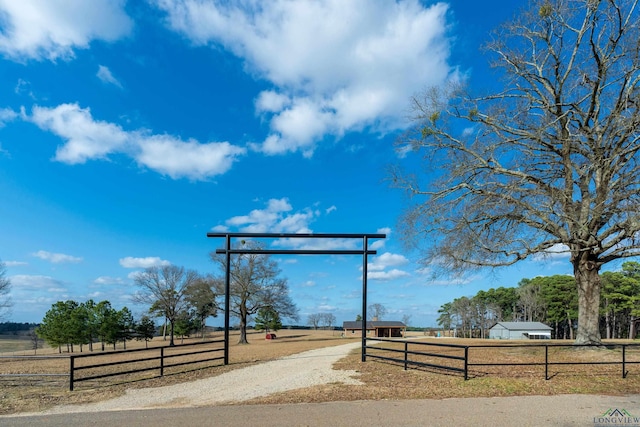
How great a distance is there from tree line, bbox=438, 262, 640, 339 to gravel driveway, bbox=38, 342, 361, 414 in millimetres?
49264

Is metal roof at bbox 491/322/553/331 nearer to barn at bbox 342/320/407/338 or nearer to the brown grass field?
barn at bbox 342/320/407/338

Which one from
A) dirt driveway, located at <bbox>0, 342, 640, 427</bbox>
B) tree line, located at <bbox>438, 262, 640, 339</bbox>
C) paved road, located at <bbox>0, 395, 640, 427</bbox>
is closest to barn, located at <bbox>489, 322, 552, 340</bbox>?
→ tree line, located at <bbox>438, 262, 640, 339</bbox>

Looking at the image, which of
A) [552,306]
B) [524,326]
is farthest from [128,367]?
[552,306]

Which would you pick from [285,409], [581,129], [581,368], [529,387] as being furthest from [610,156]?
[285,409]

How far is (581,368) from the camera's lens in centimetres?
1160

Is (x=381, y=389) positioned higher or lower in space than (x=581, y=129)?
lower

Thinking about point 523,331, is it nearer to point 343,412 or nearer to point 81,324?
point 81,324

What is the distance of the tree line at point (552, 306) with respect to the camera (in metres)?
51.7

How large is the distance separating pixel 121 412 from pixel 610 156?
16136 mm

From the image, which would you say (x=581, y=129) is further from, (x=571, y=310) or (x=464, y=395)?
(x=571, y=310)

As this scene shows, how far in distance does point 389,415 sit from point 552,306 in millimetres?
68556

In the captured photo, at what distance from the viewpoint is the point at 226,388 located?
9.80 m

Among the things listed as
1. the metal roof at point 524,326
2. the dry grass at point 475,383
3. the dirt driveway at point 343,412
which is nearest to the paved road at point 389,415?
the dirt driveway at point 343,412

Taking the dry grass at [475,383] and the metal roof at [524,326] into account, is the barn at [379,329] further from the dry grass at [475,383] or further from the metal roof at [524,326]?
the dry grass at [475,383]
